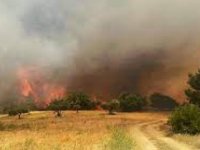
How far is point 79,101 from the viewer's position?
534 ft

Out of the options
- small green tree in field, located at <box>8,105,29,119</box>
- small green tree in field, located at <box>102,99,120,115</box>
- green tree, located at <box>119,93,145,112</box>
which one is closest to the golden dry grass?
small green tree in field, located at <box>8,105,29,119</box>

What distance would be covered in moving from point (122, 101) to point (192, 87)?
268 ft

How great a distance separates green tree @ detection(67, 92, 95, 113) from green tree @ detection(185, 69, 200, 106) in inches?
2835

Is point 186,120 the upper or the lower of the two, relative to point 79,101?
lower

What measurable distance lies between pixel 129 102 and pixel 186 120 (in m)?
108

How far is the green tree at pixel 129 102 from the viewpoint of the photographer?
549ft

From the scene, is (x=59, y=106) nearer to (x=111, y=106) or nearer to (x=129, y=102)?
(x=111, y=106)

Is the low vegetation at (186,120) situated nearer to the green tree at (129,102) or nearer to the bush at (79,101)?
the bush at (79,101)

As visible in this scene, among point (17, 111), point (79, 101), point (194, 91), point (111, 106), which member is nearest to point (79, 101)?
point (79, 101)

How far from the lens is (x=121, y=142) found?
4400 centimetres

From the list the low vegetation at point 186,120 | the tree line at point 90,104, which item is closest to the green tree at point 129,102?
the tree line at point 90,104

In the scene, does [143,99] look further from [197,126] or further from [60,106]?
[197,126]

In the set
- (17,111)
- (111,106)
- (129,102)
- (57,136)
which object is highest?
(129,102)

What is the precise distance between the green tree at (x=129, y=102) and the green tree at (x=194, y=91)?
261ft
